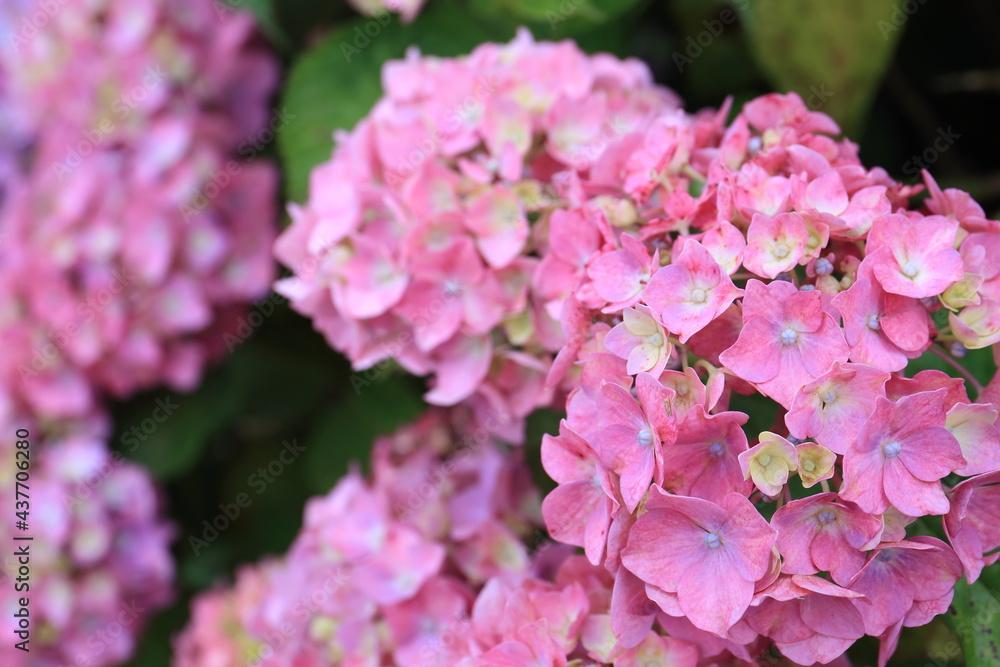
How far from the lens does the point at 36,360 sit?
3.12 feet

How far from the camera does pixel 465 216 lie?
59 cm

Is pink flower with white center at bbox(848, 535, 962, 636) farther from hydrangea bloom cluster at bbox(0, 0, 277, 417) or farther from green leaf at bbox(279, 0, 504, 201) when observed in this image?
hydrangea bloom cluster at bbox(0, 0, 277, 417)

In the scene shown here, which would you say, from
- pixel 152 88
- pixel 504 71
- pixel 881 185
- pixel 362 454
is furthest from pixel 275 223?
pixel 881 185

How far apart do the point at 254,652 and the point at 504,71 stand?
0.62 metres

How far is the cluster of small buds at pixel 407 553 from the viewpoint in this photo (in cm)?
65

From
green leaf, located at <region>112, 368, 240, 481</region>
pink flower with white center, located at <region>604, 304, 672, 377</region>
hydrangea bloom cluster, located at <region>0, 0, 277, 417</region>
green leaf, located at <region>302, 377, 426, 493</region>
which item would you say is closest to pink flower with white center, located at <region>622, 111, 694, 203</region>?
pink flower with white center, located at <region>604, 304, 672, 377</region>

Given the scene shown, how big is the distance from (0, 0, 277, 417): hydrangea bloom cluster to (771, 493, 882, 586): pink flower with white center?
0.74 metres

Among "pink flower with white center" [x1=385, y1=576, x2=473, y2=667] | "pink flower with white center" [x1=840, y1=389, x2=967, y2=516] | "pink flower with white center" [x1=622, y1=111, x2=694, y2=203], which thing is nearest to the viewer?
"pink flower with white center" [x1=840, y1=389, x2=967, y2=516]

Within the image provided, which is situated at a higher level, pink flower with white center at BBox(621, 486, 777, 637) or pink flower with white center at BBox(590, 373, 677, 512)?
pink flower with white center at BBox(590, 373, 677, 512)

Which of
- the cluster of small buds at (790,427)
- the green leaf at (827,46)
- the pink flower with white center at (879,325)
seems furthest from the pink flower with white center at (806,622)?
the green leaf at (827,46)

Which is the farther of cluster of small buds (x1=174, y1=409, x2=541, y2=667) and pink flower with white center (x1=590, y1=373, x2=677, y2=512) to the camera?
cluster of small buds (x1=174, y1=409, x2=541, y2=667)

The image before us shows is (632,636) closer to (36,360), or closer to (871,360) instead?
(871,360)

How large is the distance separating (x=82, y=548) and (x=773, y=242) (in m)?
0.83

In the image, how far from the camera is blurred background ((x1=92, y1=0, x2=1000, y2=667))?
740mm
